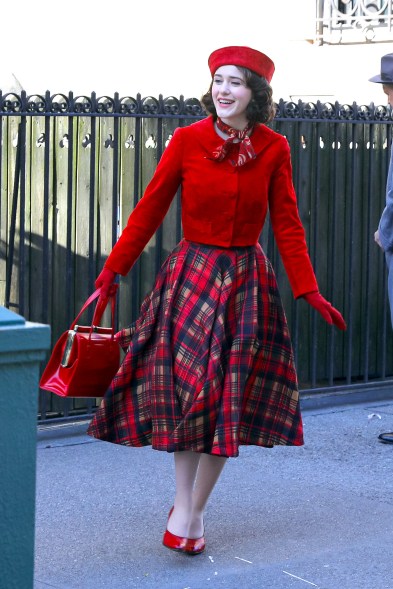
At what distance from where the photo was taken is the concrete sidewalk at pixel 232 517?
4434 millimetres

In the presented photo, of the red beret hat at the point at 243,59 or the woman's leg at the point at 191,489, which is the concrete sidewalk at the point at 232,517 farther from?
the red beret hat at the point at 243,59

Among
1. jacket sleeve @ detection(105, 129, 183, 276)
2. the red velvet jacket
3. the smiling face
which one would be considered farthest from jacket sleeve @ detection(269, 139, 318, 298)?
jacket sleeve @ detection(105, 129, 183, 276)

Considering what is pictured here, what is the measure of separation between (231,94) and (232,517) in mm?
1795

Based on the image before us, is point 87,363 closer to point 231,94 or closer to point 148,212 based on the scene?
point 148,212

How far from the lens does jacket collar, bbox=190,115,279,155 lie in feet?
14.8

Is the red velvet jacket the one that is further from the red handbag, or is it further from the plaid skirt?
the red handbag

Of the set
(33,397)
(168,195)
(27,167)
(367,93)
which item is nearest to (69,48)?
(367,93)

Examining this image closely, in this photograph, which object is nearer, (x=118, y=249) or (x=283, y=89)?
(x=118, y=249)

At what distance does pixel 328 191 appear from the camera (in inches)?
303

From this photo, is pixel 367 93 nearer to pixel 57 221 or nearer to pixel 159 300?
pixel 57 221

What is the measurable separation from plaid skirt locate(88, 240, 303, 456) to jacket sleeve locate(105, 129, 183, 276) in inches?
6.0

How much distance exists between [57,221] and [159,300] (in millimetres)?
2066

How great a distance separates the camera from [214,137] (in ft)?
14.9

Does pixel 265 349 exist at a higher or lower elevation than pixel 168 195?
lower
